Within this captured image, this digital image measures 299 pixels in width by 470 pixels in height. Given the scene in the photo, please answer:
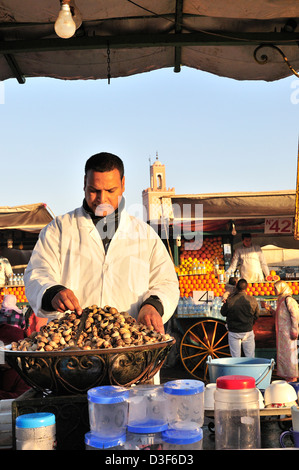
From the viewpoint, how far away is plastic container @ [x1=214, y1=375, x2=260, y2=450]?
1584mm

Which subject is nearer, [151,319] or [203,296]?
[151,319]

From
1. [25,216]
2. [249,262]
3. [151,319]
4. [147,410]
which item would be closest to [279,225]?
[249,262]

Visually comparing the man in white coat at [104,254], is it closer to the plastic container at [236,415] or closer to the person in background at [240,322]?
the plastic container at [236,415]

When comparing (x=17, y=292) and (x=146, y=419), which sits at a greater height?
(x=146, y=419)

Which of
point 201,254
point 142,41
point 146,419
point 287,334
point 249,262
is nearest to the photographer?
point 146,419

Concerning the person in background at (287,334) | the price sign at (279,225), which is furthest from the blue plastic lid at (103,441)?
the price sign at (279,225)

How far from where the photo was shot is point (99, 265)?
8.65ft

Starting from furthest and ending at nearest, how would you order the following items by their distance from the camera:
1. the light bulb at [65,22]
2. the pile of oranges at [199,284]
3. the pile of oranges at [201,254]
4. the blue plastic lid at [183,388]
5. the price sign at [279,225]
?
the pile of oranges at [201,254] → the price sign at [279,225] → the pile of oranges at [199,284] → the light bulb at [65,22] → the blue plastic lid at [183,388]

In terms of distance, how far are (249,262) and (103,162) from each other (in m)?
7.81

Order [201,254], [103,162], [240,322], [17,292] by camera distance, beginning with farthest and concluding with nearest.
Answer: [201,254]
[17,292]
[240,322]
[103,162]

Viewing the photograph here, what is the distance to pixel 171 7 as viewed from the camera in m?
3.22

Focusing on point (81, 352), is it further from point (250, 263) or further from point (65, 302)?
point (250, 263)

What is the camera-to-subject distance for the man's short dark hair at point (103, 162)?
2.51 metres

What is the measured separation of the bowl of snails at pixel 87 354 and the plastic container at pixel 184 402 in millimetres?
216
